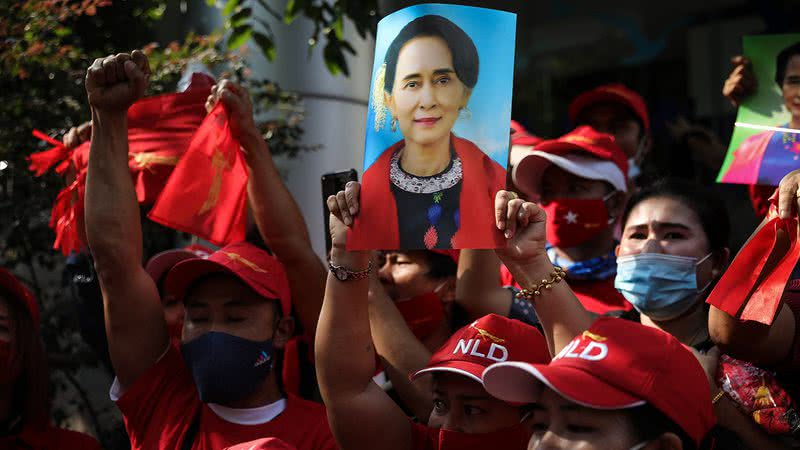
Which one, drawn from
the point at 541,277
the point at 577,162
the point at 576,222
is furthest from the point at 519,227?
the point at 577,162

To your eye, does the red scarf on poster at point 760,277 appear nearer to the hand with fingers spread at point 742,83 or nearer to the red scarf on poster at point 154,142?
the hand with fingers spread at point 742,83

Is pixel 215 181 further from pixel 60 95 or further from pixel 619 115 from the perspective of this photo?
pixel 619 115

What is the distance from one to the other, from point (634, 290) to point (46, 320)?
3470 millimetres

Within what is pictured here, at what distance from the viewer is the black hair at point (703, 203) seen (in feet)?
11.3

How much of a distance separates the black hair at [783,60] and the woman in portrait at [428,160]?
1516mm

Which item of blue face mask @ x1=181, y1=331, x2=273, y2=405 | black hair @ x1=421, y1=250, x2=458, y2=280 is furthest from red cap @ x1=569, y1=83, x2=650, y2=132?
blue face mask @ x1=181, y1=331, x2=273, y2=405

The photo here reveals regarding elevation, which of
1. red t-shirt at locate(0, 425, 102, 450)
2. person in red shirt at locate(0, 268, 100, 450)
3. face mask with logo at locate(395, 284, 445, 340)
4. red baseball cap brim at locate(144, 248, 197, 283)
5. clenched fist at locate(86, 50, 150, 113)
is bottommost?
red t-shirt at locate(0, 425, 102, 450)

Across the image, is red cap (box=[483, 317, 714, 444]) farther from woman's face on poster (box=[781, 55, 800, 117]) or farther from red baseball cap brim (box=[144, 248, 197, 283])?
red baseball cap brim (box=[144, 248, 197, 283])

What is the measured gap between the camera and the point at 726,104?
8727mm

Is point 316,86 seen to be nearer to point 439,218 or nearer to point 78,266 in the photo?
point 78,266

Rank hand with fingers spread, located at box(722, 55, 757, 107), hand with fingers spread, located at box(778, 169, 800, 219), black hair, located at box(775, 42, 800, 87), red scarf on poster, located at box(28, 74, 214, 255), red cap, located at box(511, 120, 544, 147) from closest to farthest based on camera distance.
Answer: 1. hand with fingers spread, located at box(778, 169, 800, 219)
2. black hair, located at box(775, 42, 800, 87)
3. hand with fingers spread, located at box(722, 55, 757, 107)
4. red scarf on poster, located at box(28, 74, 214, 255)
5. red cap, located at box(511, 120, 544, 147)

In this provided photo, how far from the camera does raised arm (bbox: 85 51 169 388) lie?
3420 millimetres

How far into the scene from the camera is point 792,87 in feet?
11.8

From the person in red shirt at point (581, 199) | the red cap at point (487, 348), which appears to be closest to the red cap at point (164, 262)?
the person in red shirt at point (581, 199)
